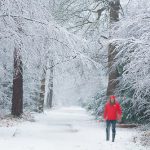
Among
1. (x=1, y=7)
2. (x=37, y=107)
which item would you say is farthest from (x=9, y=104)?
(x=1, y=7)

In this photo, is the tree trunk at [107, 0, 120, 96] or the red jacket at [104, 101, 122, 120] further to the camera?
the tree trunk at [107, 0, 120, 96]

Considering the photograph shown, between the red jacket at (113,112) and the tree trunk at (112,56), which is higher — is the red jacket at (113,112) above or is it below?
below

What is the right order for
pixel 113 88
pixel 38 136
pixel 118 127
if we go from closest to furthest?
pixel 38 136, pixel 118 127, pixel 113 88

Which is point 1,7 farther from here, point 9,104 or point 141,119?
point 9,104

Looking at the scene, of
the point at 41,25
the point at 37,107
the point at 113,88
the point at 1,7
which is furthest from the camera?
the point at 37,107

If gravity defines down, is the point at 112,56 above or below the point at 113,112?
above

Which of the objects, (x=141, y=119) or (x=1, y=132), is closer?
(x=1, y=132)

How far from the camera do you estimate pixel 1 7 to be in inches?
493

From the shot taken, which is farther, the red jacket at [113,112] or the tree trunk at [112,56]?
the tree trunk at [112,56]

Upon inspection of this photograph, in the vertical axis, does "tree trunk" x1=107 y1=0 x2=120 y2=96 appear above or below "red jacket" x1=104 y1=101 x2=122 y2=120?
above

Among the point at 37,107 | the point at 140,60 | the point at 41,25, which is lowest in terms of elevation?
the point at 37,107

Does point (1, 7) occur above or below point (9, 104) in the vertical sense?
above

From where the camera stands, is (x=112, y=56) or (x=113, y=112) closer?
(x=113, y=112)

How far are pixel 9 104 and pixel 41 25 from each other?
46.4 feet
